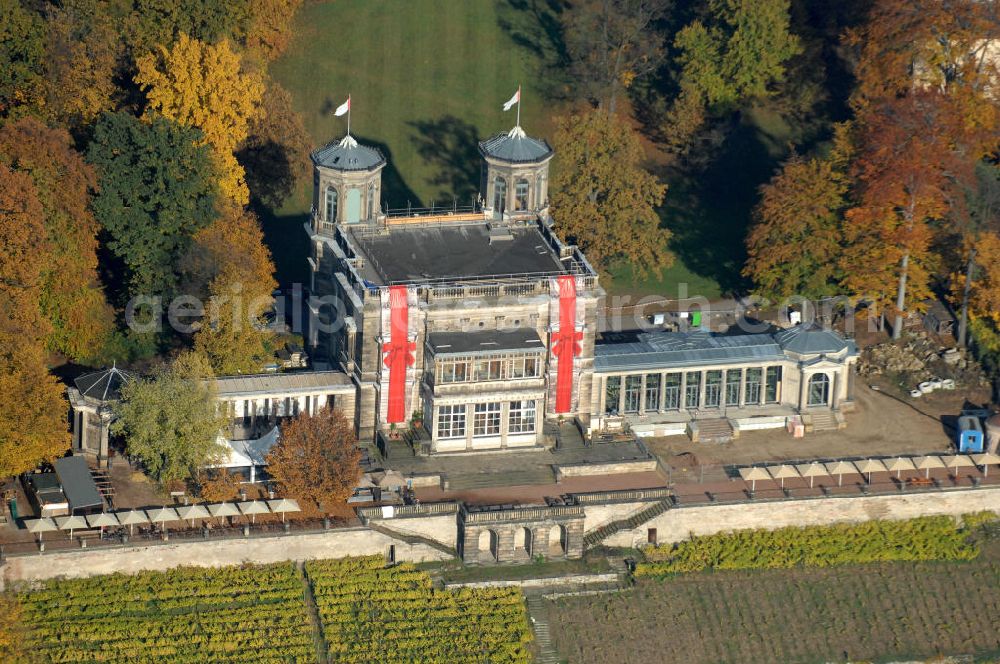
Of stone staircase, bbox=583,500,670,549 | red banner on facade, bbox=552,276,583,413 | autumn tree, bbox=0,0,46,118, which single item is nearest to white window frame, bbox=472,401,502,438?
red banner on facade, bbox=552,276,583,413

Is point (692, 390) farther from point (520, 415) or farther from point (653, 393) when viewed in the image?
point (520, 415)

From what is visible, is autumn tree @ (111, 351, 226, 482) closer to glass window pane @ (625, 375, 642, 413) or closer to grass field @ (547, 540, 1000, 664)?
grass field @ (547, 540, 1000, 664)

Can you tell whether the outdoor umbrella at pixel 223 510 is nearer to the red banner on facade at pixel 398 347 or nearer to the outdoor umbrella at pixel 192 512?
the outdoor umbrella at pixel 192 512

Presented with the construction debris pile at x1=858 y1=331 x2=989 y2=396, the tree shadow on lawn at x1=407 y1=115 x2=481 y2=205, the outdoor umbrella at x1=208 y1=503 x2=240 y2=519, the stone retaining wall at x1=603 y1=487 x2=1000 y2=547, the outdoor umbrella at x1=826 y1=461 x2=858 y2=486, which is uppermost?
the tree shadow on lawn at x1=407 y1=115 x2=481 y2=205

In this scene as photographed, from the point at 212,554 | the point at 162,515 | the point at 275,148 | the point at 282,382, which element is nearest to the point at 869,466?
the point at 282,382

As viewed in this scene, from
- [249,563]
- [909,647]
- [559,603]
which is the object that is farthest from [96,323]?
[909,647]

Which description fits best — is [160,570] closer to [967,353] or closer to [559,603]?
[559,603]

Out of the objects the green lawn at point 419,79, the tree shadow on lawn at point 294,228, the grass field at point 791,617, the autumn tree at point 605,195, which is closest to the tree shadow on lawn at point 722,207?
the autumn tree at point 605,195
